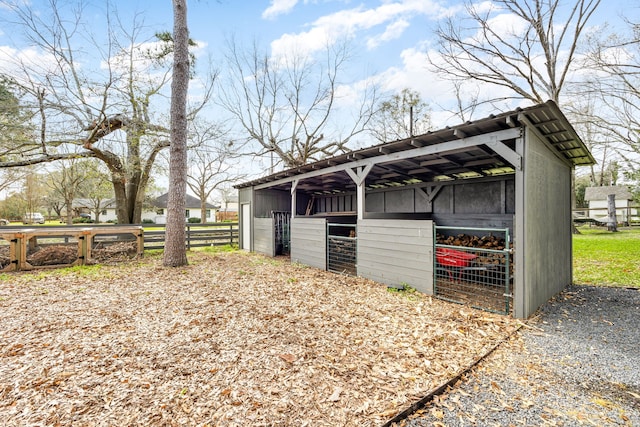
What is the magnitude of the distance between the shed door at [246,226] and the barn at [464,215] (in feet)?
2.92

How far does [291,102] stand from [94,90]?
10.7 metres

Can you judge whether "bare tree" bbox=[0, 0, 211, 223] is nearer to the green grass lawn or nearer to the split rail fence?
the split rail fence

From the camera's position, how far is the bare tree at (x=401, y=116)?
1755cm

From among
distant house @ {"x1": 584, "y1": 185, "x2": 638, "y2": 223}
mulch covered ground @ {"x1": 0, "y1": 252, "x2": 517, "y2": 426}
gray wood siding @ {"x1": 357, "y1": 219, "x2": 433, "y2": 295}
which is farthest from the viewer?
distant house @ {"x1": 584, "y1": 185, "x2": 638, "y2": 223}

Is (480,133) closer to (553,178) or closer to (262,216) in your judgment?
(553,178)

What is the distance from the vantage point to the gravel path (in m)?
1.97

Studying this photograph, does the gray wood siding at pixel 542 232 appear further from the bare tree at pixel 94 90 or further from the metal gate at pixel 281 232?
the bare tree at pixel 94 90

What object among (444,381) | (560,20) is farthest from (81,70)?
(560,20)

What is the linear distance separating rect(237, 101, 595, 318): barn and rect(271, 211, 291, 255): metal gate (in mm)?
38

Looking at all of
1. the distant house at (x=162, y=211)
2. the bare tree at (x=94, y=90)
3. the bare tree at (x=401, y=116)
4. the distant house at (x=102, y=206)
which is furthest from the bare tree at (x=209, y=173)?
the distant house at (x=102, y=206)

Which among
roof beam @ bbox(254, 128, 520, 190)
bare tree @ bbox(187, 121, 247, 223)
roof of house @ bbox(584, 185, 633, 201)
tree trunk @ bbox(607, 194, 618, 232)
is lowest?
tree trunk @ bbox(607, 194, 618, 232)

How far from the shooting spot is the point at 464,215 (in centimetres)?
750

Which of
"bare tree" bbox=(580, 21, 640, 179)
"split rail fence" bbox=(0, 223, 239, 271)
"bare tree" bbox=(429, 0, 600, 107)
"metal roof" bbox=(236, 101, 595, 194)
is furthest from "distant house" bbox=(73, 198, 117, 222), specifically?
"bare tree" bbox=(580, 21, 640, 179)

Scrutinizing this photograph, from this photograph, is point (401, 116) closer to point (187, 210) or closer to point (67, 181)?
point (67, 181)
